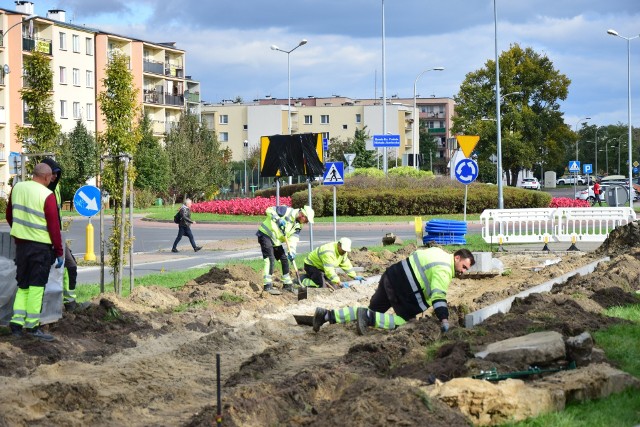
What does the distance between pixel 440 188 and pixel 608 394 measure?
39903 millimetres

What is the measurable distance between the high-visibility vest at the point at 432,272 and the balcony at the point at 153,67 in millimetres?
75794

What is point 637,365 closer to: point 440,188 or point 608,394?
point 608,394

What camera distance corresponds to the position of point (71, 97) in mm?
72750

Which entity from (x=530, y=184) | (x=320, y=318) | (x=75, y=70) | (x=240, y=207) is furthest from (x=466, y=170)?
(x=530, y=184)

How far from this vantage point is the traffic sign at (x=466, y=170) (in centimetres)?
2664

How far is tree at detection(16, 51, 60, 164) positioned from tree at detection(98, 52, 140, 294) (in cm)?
112

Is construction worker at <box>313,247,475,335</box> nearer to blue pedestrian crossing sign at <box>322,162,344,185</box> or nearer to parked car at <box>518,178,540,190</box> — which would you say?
blue pedestrian crossing sign at <box>322,162,344,185</box>

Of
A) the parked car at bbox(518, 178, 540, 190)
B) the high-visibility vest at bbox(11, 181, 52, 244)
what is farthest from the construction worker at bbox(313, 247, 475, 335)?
the parked car at bbox(518, 178, 540, 190)

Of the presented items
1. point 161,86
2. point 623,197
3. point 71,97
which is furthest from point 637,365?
point 161,86

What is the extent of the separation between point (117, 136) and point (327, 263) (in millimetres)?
3960

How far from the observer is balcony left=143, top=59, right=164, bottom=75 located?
Answer: 8473 centimetres

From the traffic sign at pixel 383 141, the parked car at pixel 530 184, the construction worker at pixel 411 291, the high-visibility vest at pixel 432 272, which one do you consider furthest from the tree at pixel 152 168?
the high-visibility vest at pixel 432 272

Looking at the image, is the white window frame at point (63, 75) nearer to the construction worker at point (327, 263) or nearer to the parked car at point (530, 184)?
the parked car at point (530, 184)

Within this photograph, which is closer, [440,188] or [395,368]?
[395,368]
